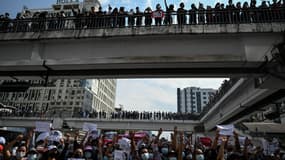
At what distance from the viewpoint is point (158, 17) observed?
10.3 m

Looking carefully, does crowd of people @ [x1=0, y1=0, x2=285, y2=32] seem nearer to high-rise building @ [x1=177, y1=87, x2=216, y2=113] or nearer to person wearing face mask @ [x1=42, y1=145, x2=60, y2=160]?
person wearing face mask @ [x1=42, y1=145, x2=60, y2=160]

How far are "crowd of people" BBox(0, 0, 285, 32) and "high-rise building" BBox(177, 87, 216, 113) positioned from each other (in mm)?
148981

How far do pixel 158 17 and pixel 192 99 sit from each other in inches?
6054

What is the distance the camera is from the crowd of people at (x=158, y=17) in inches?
377

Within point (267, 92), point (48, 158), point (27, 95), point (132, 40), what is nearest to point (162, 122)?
point (267, 92)

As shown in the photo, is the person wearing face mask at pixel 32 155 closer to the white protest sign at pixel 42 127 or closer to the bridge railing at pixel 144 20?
the white protest sign at pixel 42 127

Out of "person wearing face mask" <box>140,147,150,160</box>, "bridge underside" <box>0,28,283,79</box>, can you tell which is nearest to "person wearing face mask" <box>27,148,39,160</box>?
"person wearing face mask" <box>140,147,150,160</box>

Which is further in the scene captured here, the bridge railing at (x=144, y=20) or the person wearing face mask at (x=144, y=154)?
the bridge railing at (x=144, y=20)

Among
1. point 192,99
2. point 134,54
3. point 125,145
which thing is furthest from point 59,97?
point 192,99

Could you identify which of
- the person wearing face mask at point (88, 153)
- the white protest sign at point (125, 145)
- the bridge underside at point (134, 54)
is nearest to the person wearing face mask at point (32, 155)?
the person wearing face mask at point (88, 153)

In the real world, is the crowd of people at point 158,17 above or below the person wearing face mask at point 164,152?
above

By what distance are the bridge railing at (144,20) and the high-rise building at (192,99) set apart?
149 metres

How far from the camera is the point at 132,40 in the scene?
10375 mm

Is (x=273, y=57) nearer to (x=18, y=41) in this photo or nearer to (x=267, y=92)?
(x=267, y=92)
